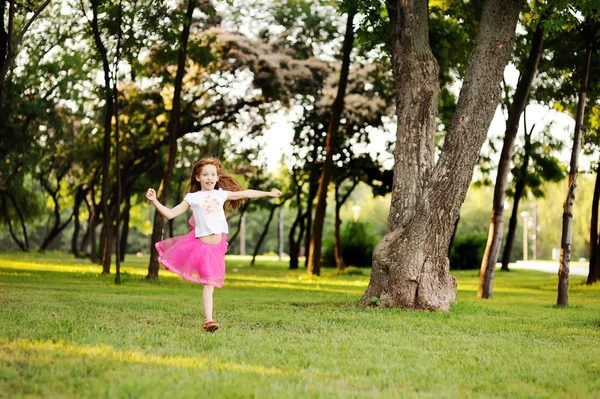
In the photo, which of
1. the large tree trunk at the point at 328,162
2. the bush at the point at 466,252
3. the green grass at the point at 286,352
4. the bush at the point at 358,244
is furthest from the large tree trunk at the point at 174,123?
the bush at the point at 466,252

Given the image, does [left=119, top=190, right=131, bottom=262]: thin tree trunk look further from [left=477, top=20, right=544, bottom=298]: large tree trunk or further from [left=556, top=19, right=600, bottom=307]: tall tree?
[left=556, top=19, right=600, bottom=307]: tall tree

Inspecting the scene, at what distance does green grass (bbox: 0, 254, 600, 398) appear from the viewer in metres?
6.02

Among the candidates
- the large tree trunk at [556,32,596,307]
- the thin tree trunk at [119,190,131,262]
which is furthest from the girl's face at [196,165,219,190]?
the thin tree trunk at [119,190,131,262]

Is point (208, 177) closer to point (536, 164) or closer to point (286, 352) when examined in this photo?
point (286, 352)

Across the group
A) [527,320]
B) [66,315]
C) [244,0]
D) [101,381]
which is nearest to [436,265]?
[527,320]

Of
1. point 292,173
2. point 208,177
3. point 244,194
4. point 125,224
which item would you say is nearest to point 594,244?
point 292,173

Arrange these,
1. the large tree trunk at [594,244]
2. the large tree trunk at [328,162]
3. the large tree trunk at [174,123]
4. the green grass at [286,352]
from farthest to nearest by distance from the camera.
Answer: the large tree trunk at [328,162] < the large tree trunk at [594,244] < the large tree trunk at [174,123] < the green grass at [286,352]

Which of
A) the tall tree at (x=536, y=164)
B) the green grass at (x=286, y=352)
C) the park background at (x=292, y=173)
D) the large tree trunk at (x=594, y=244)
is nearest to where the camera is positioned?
the green grass at (x=286, y=352)

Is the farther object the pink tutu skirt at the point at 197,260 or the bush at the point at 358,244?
the bush at the point at 358,244

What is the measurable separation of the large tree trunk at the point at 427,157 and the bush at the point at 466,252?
3182 centimetres

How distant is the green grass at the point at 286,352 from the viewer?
602 cm

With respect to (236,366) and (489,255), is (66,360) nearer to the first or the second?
(236,366)

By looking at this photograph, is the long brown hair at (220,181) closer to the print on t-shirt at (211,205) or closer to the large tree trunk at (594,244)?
the print on t-shirt at (211,205)

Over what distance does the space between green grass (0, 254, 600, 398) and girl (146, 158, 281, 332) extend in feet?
2.17
